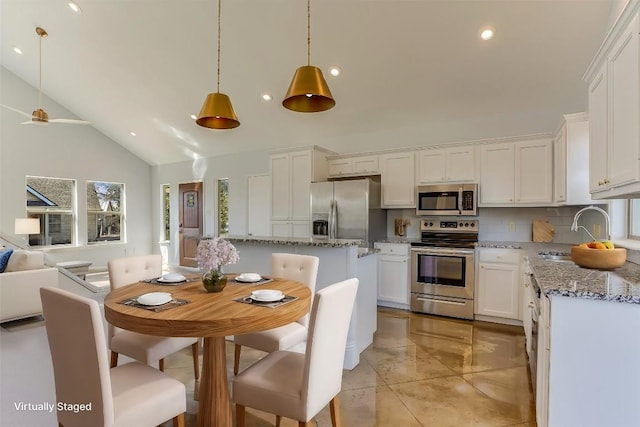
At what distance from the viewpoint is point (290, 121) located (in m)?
5.38

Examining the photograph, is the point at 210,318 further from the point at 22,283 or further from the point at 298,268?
the point at 22,283

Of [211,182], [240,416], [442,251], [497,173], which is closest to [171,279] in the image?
[240,416]

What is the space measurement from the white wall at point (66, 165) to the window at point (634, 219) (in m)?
7.48

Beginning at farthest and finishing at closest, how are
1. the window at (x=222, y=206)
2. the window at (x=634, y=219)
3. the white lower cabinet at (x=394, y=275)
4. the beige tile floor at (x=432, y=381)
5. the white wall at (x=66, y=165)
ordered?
the window at (x=222, y=206) → the white wall at (x=66, y=165) → the white lower cabinet at (x=394, y=275) → the window at (x=634, y=219) → the beige tile floor at (x=432, y=381)

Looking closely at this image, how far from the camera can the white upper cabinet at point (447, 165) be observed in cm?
420

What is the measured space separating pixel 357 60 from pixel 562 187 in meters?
2.58

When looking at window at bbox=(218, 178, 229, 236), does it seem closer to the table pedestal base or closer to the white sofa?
the white sofa

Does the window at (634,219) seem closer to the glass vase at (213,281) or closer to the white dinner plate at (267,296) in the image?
the white dinner plate at (267,296)

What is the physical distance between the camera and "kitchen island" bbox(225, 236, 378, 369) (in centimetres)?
280

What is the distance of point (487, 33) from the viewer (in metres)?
3.22

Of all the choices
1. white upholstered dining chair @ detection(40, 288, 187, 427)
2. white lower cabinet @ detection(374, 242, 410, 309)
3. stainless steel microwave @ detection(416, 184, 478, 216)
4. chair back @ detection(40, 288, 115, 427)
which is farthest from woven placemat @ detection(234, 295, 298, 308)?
stainless steel microwave @ detection(416, 184, 478, 216)

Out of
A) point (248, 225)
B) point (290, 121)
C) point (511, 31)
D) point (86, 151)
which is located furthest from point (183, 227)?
point (511, 31)

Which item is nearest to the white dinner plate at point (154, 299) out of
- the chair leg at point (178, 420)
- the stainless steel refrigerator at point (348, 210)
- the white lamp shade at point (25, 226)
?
the chair leg at point (178, 420)

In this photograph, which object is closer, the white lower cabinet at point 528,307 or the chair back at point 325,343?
the chair back at point 325,343
